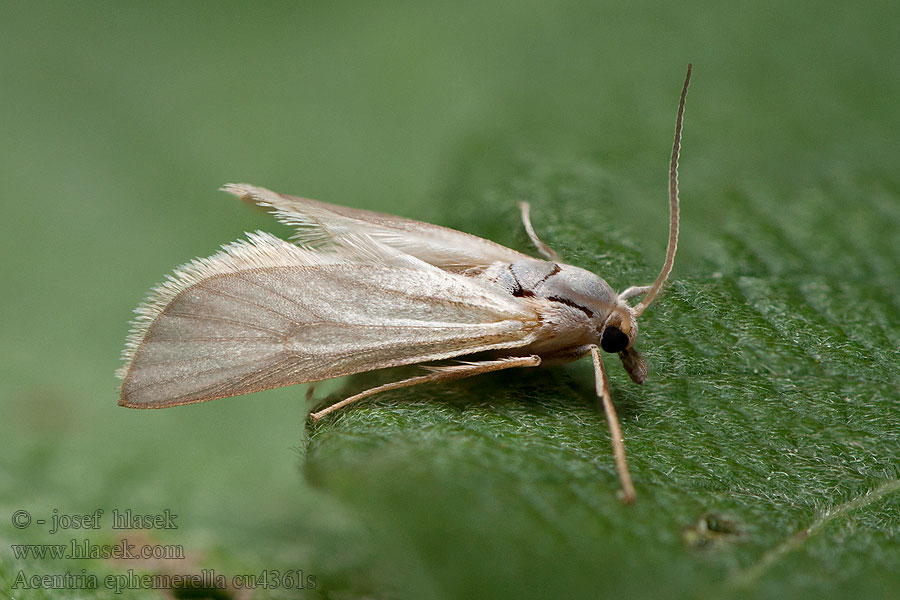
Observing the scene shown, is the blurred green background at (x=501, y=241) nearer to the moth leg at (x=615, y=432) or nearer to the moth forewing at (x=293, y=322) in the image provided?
the moth leg at (x=615, y=432)

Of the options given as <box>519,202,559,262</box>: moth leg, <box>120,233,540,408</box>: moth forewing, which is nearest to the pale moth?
<box>120,233,540,408</box>: moth forewing

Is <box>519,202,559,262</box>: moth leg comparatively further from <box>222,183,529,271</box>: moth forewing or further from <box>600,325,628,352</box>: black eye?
<box>600,325,628,352</box>: black eye

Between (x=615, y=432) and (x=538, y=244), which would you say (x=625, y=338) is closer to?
(x=615, y=432)

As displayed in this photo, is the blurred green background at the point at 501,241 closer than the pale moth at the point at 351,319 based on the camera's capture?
Yes

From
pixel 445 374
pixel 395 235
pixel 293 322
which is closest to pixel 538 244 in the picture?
pixel 395 235

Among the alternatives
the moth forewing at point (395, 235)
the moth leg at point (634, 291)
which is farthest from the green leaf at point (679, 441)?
the moth forewing at point (395, 235)
